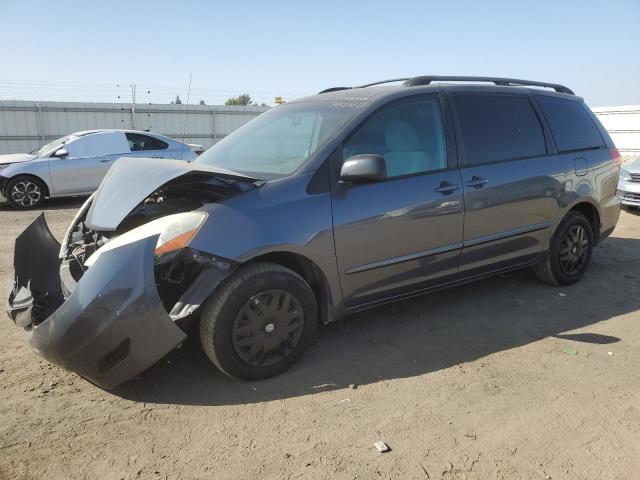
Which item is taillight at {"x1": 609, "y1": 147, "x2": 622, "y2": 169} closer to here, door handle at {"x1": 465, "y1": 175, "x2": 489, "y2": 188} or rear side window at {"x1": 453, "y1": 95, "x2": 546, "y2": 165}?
rear side window at {"x1": 453, "y1": 95, "x2": 546, "y2": 165}

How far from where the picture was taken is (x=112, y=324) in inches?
108

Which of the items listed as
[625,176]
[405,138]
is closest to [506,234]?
[405,138]

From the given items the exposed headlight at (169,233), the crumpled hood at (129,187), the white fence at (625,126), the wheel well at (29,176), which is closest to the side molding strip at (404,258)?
the crumpled hood at (129,187)

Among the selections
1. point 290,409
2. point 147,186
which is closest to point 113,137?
point 147,186

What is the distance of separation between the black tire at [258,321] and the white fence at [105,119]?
17.5 m

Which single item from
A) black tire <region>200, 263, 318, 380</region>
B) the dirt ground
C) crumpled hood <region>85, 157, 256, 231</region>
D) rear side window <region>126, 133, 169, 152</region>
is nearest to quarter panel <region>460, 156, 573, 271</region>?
the dirt ground

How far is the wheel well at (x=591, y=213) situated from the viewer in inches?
200

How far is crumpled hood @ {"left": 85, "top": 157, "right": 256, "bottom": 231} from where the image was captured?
3092 millimetres

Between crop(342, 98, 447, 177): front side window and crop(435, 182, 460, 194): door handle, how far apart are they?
5.5 inches

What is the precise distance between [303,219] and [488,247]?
1.79 meters

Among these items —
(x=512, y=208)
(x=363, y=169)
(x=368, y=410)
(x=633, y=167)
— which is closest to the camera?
(x=368, y=410)

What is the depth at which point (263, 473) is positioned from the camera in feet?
8.05

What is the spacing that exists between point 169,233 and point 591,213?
13.8 feet

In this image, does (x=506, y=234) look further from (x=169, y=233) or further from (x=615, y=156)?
(x=169, y=233)
